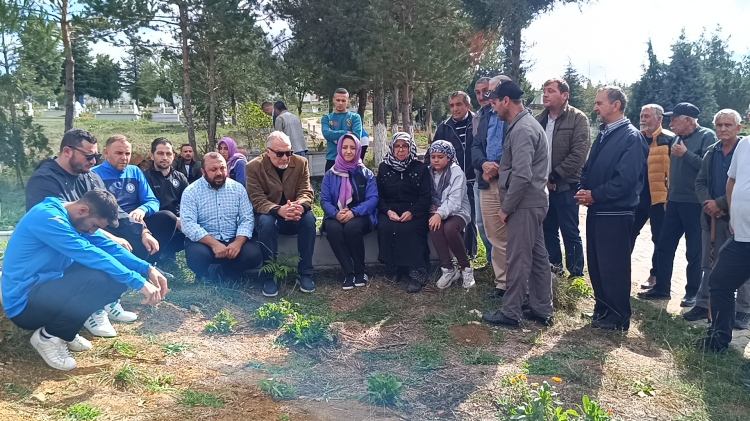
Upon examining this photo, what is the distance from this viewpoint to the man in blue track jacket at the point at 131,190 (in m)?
5.30

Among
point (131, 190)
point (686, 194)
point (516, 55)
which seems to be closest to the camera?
point (686, 194)

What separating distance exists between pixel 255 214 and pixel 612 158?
354cm

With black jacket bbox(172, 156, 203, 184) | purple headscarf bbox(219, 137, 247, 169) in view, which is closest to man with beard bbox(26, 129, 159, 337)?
purple headscarf bbox(219, 137, 247, 169)

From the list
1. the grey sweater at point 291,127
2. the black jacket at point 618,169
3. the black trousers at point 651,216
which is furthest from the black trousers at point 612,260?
the grey sweater at point 291,127

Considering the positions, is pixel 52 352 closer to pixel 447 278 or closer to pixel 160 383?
pixel 160 383

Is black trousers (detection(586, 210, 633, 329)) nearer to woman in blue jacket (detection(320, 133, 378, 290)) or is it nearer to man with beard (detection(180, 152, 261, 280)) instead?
woman in blue jacket (detection(320, 133, 378, 290))

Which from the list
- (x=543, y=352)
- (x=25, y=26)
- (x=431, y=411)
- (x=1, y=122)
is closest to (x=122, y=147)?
(x=431, y=411)

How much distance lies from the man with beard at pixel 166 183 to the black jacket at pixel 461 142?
302 centimetres

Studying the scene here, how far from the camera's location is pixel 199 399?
3162mm

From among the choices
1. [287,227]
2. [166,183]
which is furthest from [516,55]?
[166,183]

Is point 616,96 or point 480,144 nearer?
point 616,96

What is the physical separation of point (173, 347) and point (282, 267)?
1.63m

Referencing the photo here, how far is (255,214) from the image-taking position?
5.70m

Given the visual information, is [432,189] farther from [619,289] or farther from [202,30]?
[202,30]
